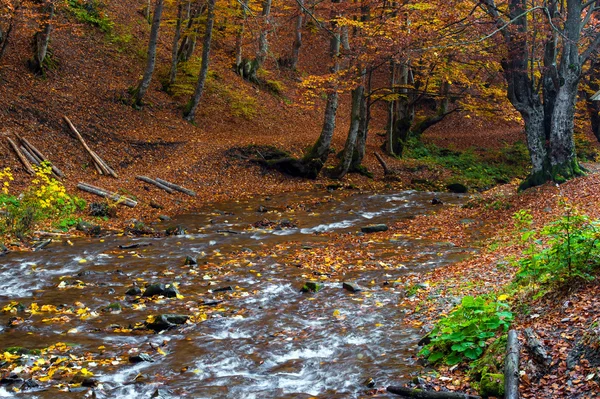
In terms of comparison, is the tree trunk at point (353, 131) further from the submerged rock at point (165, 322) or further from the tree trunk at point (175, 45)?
the submerged rock at point (165, 322)

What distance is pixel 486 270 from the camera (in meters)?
8.06

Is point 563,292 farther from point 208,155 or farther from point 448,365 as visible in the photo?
point 208,155

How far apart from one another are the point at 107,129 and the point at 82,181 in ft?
13.9

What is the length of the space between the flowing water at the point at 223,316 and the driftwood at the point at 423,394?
10.7 inches

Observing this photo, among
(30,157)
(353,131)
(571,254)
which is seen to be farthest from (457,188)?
(571,254)

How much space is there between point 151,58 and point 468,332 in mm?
18878

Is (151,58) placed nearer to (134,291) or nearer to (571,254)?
(134,291)

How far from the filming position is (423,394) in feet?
15.4

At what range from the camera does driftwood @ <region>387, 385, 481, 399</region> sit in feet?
14.9

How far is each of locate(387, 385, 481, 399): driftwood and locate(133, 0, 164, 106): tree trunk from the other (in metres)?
18.7

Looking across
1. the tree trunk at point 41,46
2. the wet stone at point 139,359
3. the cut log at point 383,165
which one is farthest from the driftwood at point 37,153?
the cut log at point 383,165

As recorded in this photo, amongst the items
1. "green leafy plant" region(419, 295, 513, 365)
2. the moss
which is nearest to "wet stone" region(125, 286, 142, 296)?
"green leafy plant" region(419, 295, 513, 365)

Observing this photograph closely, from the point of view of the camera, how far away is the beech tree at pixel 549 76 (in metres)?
14.0

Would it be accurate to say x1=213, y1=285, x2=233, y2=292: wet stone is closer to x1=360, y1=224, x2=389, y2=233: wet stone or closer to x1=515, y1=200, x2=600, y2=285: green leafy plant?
x1=515, y1=200, x2=600, y2=285: green leafy plant
